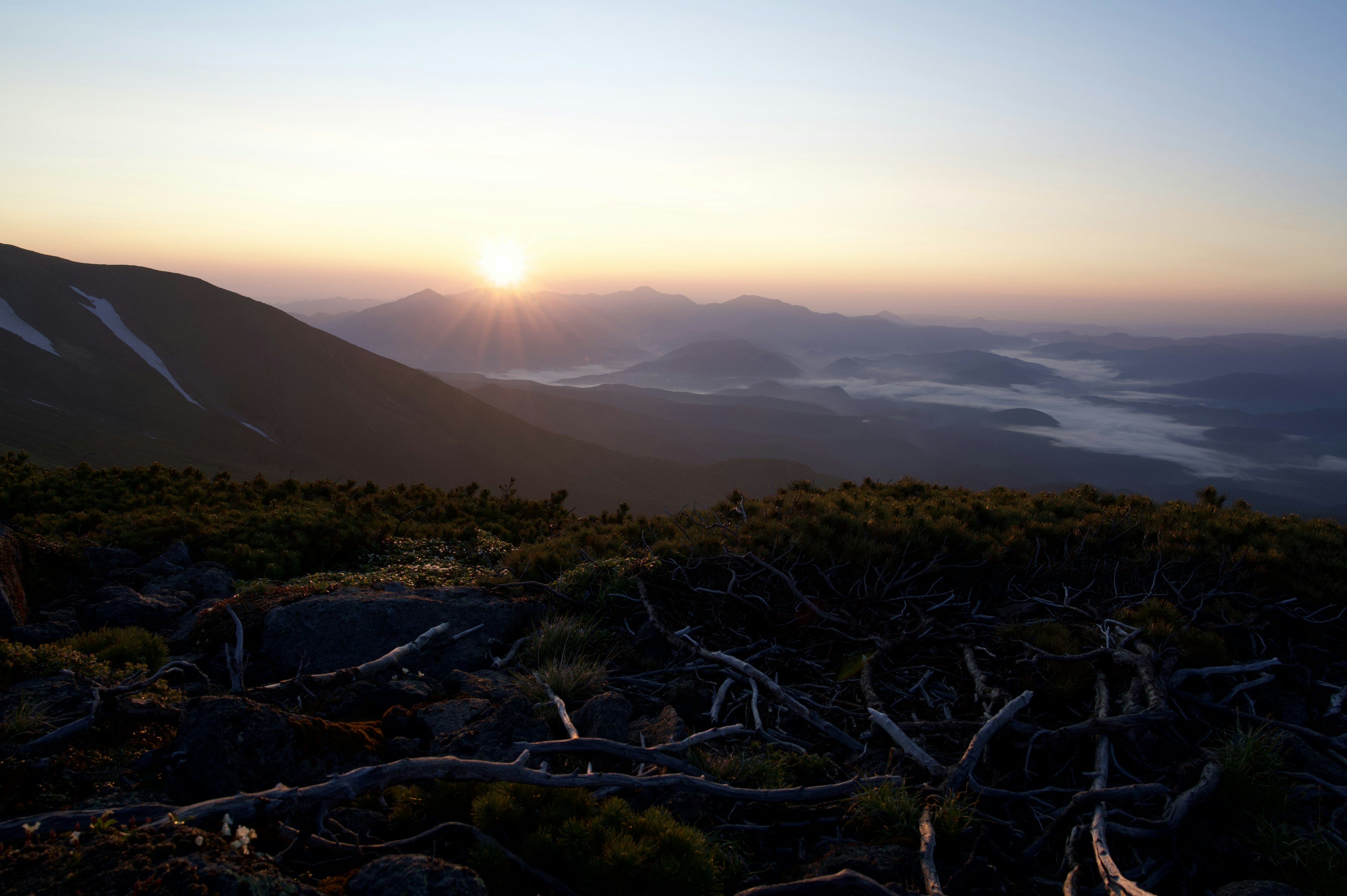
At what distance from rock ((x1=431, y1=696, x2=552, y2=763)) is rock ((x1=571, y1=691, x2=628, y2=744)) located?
26 cm

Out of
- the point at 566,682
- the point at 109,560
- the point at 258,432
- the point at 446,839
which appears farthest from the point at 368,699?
the point at 258,432

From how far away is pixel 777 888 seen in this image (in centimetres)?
308

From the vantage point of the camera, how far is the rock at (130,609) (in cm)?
683

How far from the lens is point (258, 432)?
344 feet

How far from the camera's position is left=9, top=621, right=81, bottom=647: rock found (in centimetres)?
582

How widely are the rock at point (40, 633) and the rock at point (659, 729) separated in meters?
5.34

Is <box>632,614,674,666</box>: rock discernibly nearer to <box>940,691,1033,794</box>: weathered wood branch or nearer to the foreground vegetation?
the foreground vegetation

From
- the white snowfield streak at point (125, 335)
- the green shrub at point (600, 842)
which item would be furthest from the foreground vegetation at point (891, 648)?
the white snowfield streak at point (125, 335)

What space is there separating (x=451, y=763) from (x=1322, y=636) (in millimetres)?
8208

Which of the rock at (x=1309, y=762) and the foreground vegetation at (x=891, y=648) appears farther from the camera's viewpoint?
the rock at (x=1309, y=762)

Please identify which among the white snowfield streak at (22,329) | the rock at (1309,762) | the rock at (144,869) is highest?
the white snowfield streak at (22,329)

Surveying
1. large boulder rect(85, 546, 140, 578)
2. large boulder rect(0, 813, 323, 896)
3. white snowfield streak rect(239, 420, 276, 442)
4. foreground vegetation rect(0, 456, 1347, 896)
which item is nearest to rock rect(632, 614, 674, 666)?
foreground vegetation rect(0, 456, 1347, 896)

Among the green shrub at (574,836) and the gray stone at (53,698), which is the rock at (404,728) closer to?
the green shrub at (574,836)

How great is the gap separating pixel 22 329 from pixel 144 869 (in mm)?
138670
